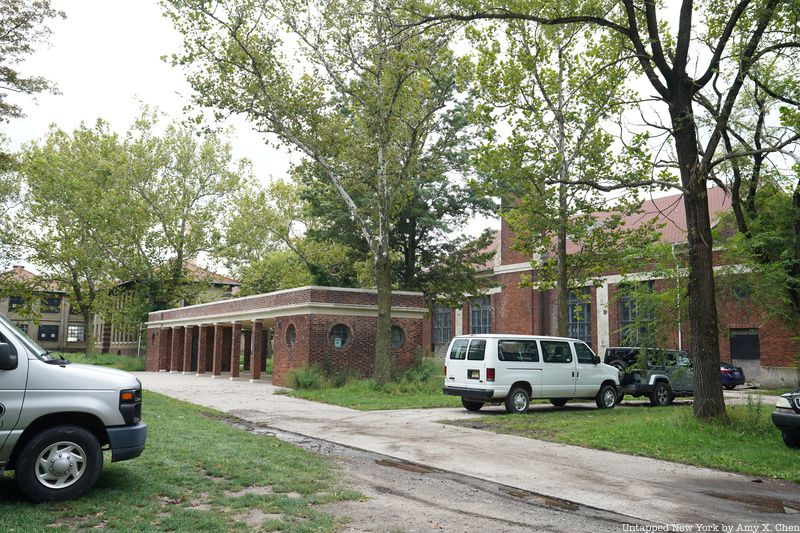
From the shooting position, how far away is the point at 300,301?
88.6 ft

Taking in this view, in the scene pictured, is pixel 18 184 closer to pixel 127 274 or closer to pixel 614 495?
pixel 127 274

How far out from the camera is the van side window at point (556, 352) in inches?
679

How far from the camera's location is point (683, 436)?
39.2 feet

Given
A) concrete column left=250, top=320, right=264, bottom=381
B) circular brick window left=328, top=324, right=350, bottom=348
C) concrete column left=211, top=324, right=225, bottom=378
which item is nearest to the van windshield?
circular brick window left=328, top=324, right=350, bottom=348

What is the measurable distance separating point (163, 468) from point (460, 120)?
2514cm

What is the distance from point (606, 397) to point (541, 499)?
11608 mm

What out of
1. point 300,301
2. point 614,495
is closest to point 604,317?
point 300,301

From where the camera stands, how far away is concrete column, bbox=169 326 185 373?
144 ft

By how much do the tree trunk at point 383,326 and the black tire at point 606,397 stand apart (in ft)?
26.1

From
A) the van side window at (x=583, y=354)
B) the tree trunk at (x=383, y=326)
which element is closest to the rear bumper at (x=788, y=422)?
the van side window at (x=583, y=354)

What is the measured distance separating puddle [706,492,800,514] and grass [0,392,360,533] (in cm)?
454

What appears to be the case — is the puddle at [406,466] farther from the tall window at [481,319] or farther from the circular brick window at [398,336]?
the tall window at [481,319]

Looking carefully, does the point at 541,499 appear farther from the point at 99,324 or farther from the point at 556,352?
the point at 99,324

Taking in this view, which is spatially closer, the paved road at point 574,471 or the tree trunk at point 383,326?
the paved road at point 574,471
